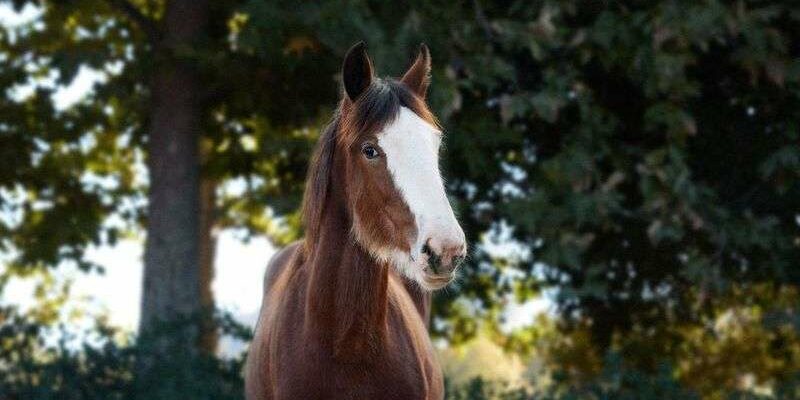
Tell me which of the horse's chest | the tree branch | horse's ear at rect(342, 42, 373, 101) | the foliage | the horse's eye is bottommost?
the horse's chest

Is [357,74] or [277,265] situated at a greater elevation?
[277,265]

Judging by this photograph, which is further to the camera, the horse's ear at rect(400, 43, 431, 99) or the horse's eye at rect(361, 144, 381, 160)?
the horse's ear at rect(400, 43, 431, 99)

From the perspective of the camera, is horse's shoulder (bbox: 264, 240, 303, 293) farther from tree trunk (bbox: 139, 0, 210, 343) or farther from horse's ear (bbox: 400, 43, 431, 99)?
tree trunk (bbox: 139, 0, 210, 343)

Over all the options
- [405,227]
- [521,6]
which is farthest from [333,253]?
[521,6]

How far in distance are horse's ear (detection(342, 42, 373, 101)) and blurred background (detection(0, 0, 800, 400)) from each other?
18.7ft

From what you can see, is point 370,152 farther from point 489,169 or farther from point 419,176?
point 489,169

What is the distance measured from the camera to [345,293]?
4.92 meters

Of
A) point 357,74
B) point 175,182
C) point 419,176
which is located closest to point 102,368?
point 175,182

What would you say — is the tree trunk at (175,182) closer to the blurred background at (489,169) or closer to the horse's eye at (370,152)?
the blurred background at (489,169)

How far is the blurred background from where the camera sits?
11094 millimetres

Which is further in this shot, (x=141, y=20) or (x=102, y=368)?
(x=141, y=20)

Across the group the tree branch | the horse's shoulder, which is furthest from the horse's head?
the tree branch

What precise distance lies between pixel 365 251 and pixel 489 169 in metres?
7.56

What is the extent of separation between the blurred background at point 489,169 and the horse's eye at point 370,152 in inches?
235
